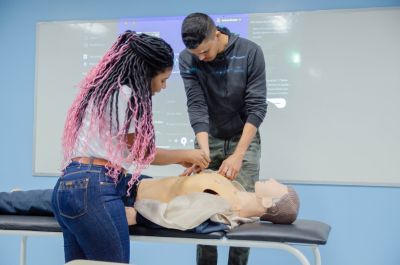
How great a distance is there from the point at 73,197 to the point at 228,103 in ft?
2.90

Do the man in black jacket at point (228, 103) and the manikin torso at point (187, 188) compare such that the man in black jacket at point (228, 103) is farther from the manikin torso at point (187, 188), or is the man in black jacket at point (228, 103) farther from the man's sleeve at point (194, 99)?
the manikin torso at point (187, 188)

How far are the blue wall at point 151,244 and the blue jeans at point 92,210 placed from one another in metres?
1.57

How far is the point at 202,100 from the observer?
6.45ft

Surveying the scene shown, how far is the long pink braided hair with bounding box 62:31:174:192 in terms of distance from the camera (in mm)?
1271

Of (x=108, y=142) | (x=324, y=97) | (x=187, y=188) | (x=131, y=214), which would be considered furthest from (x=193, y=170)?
(x=324, y=97)

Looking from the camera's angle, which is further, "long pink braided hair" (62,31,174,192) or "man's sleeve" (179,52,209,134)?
"man's sleeve" (179,52,209,134)

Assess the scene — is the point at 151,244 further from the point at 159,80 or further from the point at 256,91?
the point at 159,80

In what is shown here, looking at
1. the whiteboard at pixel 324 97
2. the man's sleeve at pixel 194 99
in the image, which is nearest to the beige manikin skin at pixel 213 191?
the man's sleeve at pixel 194 99

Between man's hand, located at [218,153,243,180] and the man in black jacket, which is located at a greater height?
the man in black jacket

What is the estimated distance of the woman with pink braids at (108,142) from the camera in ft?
4.16

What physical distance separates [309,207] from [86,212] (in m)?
1.69

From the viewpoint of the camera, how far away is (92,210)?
126 centimetres

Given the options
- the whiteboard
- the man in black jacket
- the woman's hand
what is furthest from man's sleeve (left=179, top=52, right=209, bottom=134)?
the whiteboard

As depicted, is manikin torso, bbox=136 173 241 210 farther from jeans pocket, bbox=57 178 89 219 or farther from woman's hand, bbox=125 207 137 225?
jeans pocket, bbox=57 178 89 219
